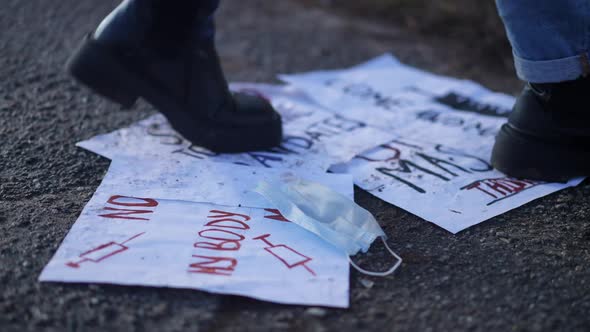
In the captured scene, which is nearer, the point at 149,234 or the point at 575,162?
the point at 149,234

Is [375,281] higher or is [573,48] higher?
[573,48]

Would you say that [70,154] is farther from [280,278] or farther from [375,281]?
[375,281]

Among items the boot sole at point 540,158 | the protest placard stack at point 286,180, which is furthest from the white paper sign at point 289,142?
the boot sole at point 540,158

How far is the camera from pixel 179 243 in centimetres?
94

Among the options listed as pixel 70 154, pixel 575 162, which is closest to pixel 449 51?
pixel 575 162

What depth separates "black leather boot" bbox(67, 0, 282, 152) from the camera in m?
1.11

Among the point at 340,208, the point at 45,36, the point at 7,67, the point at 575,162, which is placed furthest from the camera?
the point at 45,36

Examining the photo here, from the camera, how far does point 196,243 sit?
0.94 metres

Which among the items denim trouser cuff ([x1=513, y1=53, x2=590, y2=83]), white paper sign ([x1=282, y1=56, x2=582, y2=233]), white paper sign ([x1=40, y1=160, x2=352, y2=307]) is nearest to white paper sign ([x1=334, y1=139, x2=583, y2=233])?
white paper sign ([x1=282, y1=56, x2=582, y2=233])

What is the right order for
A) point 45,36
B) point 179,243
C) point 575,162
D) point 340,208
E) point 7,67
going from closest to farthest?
point 179,243
point 340,208
point 575,162
point 7,67
point 45,36

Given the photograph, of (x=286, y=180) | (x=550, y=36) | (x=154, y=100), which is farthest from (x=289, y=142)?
(x=550, y=36)

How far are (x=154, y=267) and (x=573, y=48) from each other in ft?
2.74

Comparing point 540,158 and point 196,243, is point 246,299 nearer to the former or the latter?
point 196,243

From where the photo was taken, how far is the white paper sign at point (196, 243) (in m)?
0.84
